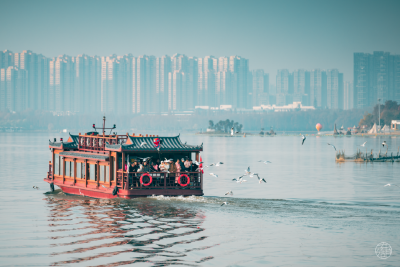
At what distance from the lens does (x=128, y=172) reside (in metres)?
31.5

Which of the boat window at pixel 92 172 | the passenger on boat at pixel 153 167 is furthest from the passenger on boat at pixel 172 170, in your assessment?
the boat window at pixel 92 172

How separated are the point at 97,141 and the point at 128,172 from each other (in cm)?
514

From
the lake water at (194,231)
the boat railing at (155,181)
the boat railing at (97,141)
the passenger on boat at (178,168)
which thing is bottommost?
the lake water at (194,231)

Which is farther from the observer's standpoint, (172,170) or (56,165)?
(56,165)

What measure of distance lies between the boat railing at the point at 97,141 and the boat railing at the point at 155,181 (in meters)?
2.41

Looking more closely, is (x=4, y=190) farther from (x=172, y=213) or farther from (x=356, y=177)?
(x=356, y=177)

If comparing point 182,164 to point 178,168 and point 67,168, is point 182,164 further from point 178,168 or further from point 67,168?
point 67,168

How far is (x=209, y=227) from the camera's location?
26047 millimetres

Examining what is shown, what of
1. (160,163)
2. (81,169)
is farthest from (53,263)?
(81,169)

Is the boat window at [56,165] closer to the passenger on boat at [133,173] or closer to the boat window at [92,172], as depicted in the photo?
the boat window at [92,172]

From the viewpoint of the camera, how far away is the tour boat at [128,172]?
1259 inches

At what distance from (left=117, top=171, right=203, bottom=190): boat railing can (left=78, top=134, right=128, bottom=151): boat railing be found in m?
2.41

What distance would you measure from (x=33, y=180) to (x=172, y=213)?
28.1m

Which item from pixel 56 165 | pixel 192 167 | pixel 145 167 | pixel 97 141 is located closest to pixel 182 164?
pixel 192 167
